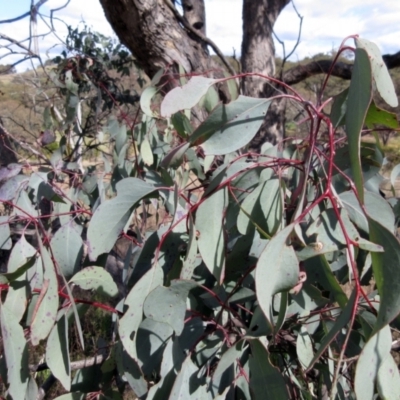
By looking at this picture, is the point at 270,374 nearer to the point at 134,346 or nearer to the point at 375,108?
the point at 134,346

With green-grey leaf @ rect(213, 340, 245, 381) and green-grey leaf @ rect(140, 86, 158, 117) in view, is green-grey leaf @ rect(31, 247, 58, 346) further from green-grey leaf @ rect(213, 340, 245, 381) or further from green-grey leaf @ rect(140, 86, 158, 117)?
green-grey leaf @ rect(140, 86, 158, 117)

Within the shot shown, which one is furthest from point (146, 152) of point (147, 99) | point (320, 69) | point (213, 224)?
point (320, 69)

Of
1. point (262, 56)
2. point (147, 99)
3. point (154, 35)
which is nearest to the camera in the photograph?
point (147, 99)

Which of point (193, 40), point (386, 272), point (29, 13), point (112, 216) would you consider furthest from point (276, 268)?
point (29, 13)

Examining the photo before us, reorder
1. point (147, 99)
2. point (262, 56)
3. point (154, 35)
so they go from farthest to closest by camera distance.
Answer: point (262, 56)
point (154, 35)
point (147, 99)

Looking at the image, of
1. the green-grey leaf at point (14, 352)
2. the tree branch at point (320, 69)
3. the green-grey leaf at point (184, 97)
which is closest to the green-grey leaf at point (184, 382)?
the green-grey leaf at point (14, 352)

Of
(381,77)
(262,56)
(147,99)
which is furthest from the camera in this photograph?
(262,56)

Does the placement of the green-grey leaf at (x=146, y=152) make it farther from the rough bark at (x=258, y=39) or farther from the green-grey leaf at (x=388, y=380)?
the rough bark at (x=258, y=39)

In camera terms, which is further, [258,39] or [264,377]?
[258,39]

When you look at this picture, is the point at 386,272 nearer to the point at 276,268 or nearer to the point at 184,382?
the point at 276,268

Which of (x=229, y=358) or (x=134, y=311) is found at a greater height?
(x=134, y=311)

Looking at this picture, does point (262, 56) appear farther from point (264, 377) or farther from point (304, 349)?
point (264, 377)

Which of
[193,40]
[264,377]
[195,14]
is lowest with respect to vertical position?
[264,377]

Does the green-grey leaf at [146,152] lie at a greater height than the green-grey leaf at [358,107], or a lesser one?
lesser
